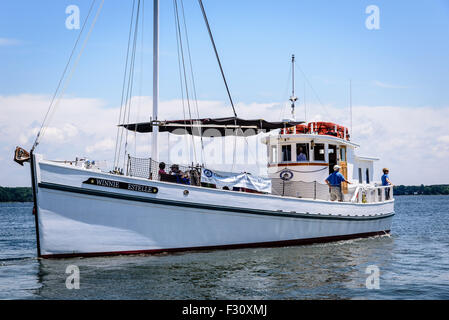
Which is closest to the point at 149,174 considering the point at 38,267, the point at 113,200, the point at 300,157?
the point at 113,200

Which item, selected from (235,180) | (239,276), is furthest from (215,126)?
(239,276)

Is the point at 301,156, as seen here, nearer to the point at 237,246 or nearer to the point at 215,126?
the point at 215,126

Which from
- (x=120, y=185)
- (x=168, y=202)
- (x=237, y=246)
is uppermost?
(x=120, y=185)

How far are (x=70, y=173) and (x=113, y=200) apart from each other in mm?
1285

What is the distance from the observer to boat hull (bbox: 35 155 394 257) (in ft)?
36.9

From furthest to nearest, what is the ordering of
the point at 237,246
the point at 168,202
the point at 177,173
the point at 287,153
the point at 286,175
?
the point at 287,153 → the point at 286,175 → the point at 237,246 → the point at 177,173 → the point at 168,202

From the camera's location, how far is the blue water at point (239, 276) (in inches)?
342

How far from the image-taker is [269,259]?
40.2 ft

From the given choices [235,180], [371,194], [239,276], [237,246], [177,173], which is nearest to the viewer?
[239,276]

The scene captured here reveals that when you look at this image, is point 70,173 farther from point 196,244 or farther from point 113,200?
point 196,244

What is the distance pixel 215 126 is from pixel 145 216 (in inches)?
167

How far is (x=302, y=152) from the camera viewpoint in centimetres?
1711

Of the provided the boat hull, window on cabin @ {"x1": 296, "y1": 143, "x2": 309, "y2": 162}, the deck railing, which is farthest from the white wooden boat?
the deck railing

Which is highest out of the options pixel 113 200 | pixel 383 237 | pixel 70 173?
pixel 70 173
